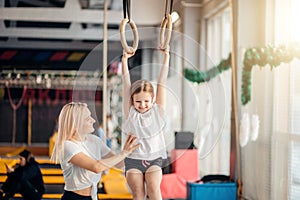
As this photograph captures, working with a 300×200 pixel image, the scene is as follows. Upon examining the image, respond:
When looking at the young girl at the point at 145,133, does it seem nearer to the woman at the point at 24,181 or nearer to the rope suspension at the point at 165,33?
the rope suspension at the point at 165,33

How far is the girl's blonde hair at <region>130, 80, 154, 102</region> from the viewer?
11.2 feet

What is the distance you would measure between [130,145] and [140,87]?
1.01 ft

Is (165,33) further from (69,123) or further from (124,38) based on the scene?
(69,123)

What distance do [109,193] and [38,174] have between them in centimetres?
170

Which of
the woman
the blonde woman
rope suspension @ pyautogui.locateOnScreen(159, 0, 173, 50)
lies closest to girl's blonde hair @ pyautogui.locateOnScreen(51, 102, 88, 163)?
the blonde woman

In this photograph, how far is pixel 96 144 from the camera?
3.66 metres

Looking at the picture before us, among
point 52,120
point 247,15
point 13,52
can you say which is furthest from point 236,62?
point 52,120

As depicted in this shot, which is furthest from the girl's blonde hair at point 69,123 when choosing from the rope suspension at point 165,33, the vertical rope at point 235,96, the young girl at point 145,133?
the vertical rope at point 235,96

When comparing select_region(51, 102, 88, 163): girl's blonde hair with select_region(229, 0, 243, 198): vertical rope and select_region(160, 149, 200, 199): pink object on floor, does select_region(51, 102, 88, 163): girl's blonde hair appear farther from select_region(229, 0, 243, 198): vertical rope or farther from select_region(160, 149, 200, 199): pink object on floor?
select_region(160, 149, 200, 199): pink object on floor

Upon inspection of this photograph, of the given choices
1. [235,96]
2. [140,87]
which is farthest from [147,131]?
[235,96]

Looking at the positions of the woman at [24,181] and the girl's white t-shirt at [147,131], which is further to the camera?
the woman at [24,181]

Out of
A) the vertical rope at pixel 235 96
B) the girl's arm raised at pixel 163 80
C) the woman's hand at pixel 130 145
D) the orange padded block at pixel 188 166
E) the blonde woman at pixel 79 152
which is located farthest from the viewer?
the orange padded block at pixel 188 166

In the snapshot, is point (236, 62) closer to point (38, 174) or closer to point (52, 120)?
point (38, 174)

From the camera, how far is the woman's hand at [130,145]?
3.33m
